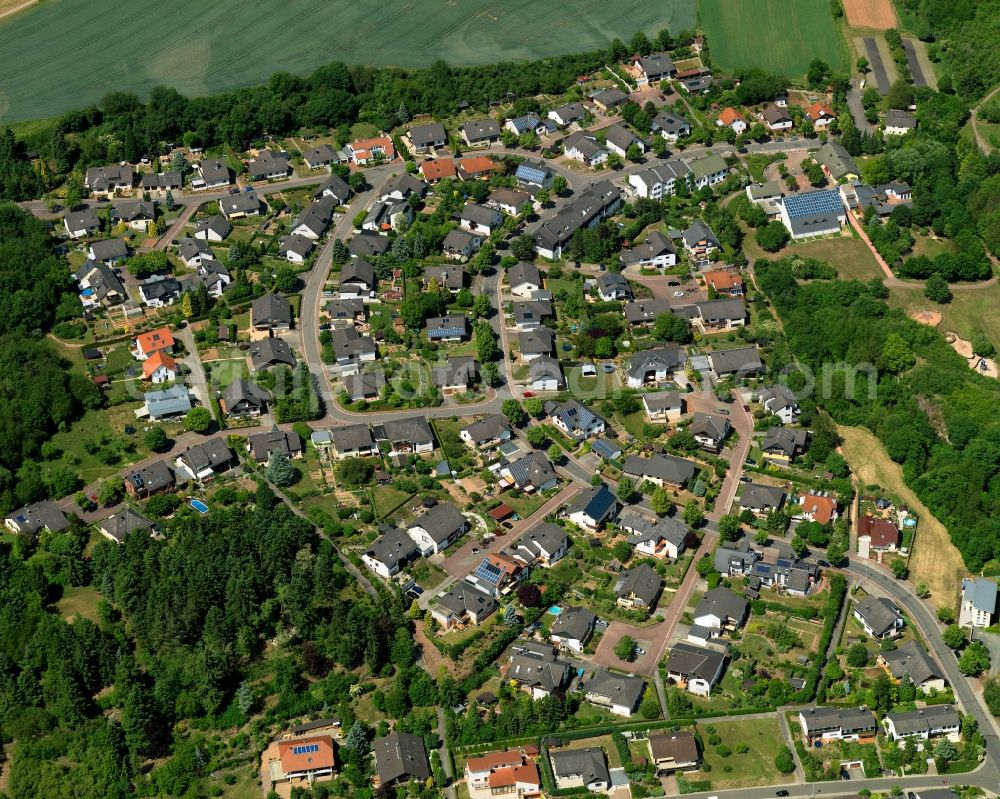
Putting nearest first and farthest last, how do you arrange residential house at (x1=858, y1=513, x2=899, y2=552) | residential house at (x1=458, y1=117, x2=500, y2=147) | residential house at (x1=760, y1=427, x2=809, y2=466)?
residential house at (x1=858, y1=513, x2=899, y2=552) → residential house at (x1=760, y1=427, x2=809, y2=466) → residential house at (x1=458, y1=117, x2=500, y2=147)

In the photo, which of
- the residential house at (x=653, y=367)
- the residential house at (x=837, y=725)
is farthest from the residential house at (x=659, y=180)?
the residential house at (x=837, y=725)

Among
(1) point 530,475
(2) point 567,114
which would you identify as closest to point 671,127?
(2) point 567,114

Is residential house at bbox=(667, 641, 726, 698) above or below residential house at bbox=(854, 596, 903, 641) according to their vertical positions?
above

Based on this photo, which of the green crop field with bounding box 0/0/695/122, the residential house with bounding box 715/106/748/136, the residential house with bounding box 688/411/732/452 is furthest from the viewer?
the green crop field with bounding box 0/0/695/122

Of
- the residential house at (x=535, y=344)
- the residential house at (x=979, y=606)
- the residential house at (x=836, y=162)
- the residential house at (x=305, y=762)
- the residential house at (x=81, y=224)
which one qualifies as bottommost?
the residential house at (x=979, y=606)

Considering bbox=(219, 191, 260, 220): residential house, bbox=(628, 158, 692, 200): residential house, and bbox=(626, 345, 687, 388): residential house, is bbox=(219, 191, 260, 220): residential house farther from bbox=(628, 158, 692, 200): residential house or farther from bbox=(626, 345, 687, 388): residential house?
bbox=(626, 345, 687, 388): residential house

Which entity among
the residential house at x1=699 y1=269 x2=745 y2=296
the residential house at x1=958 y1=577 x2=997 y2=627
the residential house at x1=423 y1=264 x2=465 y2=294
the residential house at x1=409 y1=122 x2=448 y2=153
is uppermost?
the residential house at x1=409 y1=122 x2=448 y2=153

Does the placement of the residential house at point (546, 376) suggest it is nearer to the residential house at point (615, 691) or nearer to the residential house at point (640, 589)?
the residential house at point (640, 589)

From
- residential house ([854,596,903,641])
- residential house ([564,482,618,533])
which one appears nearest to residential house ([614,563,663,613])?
residential house ([564,482,618,533])
